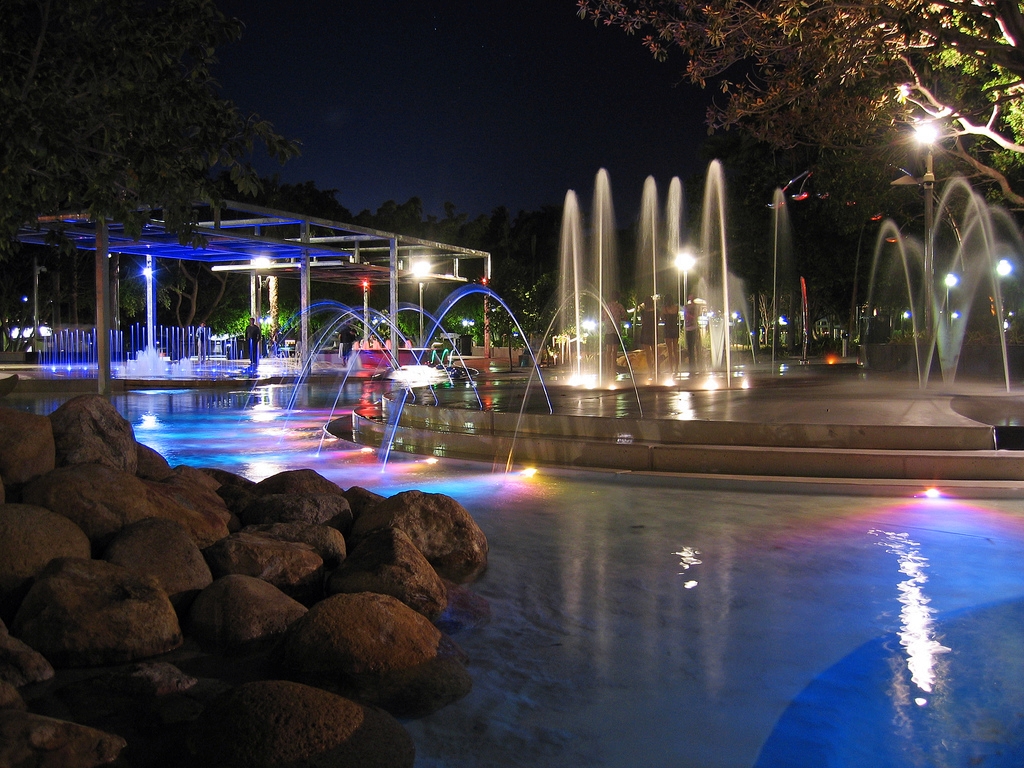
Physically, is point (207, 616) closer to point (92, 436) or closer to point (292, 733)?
point (292, 733)

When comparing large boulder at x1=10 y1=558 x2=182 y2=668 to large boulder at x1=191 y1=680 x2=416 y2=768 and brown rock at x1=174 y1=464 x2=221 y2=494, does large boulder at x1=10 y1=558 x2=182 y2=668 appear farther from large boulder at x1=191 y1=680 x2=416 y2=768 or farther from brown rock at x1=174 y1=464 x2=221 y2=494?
brown rock at x1=174 y1=464 x2=221 y2=494

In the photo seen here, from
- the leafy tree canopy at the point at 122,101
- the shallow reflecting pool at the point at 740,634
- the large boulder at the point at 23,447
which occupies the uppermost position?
the leafy tree canopy at the point at 122,101

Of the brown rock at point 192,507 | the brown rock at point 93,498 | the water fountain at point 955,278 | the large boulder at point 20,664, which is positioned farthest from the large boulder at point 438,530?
the water fountain at point 955,278

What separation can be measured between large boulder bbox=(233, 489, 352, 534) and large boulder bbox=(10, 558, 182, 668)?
1709mm

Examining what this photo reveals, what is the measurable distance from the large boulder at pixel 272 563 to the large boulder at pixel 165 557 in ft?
0.38

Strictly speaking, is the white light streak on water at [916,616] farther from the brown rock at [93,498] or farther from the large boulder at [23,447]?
the large boulder at [23,447]

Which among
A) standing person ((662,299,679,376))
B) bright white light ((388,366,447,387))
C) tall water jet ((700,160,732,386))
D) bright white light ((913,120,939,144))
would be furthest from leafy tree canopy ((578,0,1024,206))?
bright white light ((388,366,447,387))

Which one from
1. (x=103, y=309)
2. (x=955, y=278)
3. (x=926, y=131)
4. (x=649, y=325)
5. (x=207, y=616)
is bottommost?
(x=207, y=616)

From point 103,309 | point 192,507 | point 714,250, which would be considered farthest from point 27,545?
point 714,250

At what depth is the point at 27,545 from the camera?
450cm

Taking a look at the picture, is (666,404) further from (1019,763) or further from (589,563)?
(1019,763)

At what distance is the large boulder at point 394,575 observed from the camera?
4605mm

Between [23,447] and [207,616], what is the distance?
219cm

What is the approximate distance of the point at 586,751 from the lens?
3.12 metres
